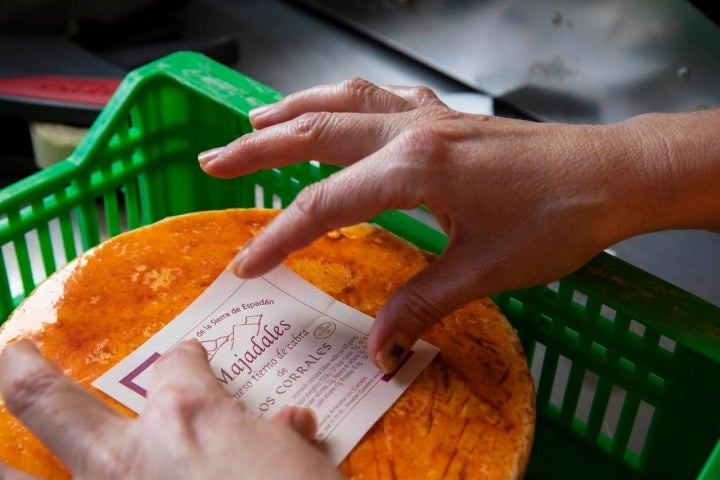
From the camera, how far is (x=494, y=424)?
0.61 m

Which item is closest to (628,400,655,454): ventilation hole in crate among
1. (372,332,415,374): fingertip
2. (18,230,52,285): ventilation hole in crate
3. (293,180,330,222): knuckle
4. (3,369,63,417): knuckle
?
(372,332,415,374): fingertip

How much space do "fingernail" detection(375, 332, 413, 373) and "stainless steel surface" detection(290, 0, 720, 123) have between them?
0.71 metres

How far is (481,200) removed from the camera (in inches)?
22.9

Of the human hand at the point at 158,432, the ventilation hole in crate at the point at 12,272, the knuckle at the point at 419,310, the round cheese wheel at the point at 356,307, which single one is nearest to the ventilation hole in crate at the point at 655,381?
the round cheese wheel at the point at 356,307

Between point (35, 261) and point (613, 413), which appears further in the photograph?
point (35, 261)

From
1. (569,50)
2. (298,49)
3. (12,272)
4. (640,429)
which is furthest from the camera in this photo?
(298,49)

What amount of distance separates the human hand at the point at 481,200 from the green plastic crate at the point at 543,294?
0.28 feet

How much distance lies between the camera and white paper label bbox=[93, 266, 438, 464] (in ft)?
1.99

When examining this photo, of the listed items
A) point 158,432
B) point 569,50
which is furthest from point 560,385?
point 158,432

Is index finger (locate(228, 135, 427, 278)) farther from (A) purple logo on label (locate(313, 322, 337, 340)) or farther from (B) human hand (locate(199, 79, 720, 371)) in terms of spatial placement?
(A) purple logo on label (locate(313, 322, 337, 340))

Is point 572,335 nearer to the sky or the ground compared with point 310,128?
nearer to the ground

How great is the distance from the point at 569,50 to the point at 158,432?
959 mm

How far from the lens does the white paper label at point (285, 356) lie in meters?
0.61

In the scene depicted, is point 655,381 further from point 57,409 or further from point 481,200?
point 57,409
